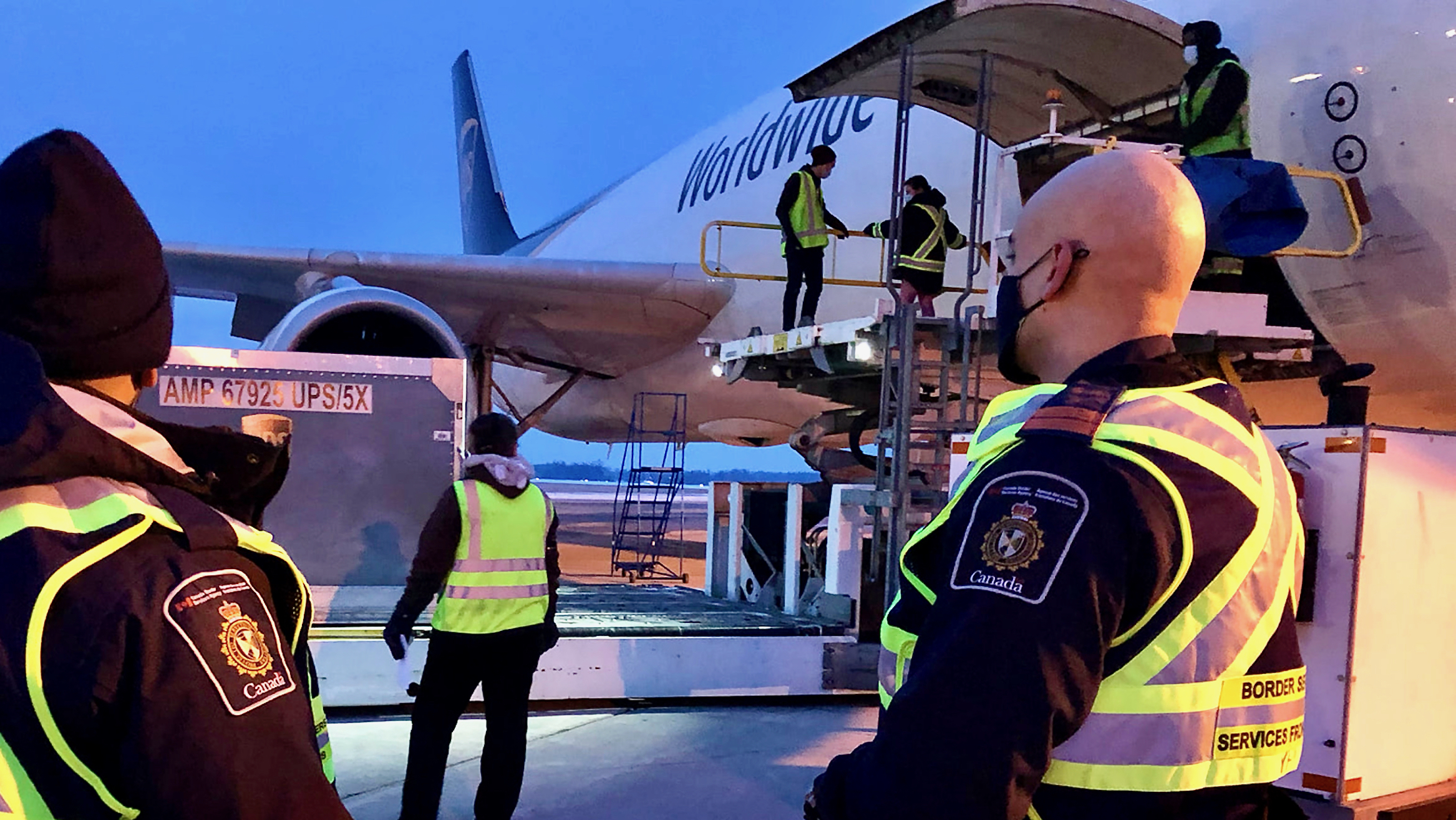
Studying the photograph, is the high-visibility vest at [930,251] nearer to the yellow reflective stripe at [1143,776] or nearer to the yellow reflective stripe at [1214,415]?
the yellow reflective stripe at [1214,415]

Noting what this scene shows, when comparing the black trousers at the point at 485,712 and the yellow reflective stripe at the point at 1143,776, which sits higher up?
the yellow reflective stripe at the point at 1143,776

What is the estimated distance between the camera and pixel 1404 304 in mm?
4504

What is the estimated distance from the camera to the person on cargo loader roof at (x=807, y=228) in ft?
22.2

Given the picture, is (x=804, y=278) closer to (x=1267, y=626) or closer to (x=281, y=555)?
(x=1267, y=626)

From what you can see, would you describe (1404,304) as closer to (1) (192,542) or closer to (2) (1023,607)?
(2) (1023,607)

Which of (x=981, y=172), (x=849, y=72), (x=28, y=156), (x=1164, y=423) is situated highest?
(x=849, y=72)

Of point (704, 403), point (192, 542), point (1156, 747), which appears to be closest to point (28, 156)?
A: point (192, 542)

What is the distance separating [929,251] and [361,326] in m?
3.99

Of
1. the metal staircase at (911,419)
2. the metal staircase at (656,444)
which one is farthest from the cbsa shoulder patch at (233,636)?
the metal staircase at (656,444)

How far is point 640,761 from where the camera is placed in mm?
4816

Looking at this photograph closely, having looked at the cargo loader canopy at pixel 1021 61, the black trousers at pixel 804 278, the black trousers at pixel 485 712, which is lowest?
the black trousers at pixel 485 712

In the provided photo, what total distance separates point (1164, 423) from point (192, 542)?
1075 mm

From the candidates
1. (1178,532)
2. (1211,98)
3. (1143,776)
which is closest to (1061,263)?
(1178,532)

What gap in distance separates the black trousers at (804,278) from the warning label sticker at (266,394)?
266 cm
